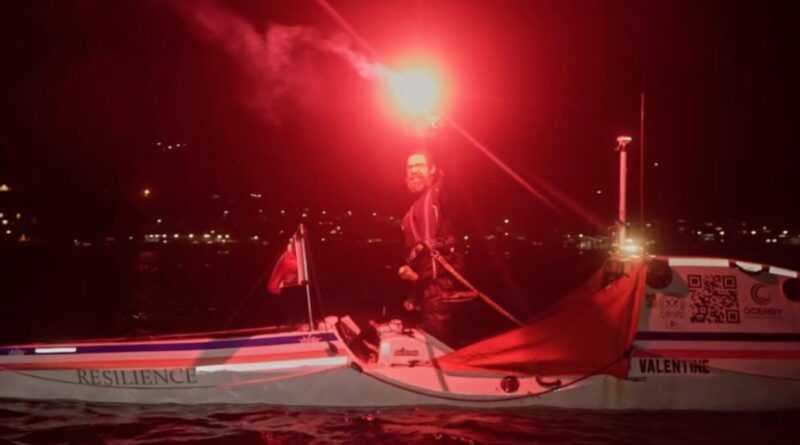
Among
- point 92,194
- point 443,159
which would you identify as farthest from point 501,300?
point 92,194

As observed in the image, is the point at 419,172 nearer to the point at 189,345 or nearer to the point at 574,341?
the point at 574,341

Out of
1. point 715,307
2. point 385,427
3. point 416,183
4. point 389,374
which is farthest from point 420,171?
point 715,307

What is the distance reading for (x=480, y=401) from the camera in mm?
10250

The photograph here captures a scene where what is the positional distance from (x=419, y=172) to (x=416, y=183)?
158 millimetres

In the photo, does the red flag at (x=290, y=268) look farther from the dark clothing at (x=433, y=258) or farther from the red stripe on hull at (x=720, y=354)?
the red stripe on hull at (x=720, y=354)

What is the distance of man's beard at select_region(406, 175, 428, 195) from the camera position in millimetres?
10836

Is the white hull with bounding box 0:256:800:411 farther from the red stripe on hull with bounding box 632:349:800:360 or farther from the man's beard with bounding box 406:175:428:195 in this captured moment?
the man's beard with bounding box 406:175:428:195

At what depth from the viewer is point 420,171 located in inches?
425

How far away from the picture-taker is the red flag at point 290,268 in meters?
10.6

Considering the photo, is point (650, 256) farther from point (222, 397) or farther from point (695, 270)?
point (222, 397)

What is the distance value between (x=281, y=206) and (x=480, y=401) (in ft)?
534

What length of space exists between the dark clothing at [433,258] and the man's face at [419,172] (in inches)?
3.7

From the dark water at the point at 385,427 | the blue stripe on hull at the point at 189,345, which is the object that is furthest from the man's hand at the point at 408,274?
the dark water at the point at 385,427

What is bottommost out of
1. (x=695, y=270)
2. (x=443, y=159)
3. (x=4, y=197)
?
(x=695, y=270)
